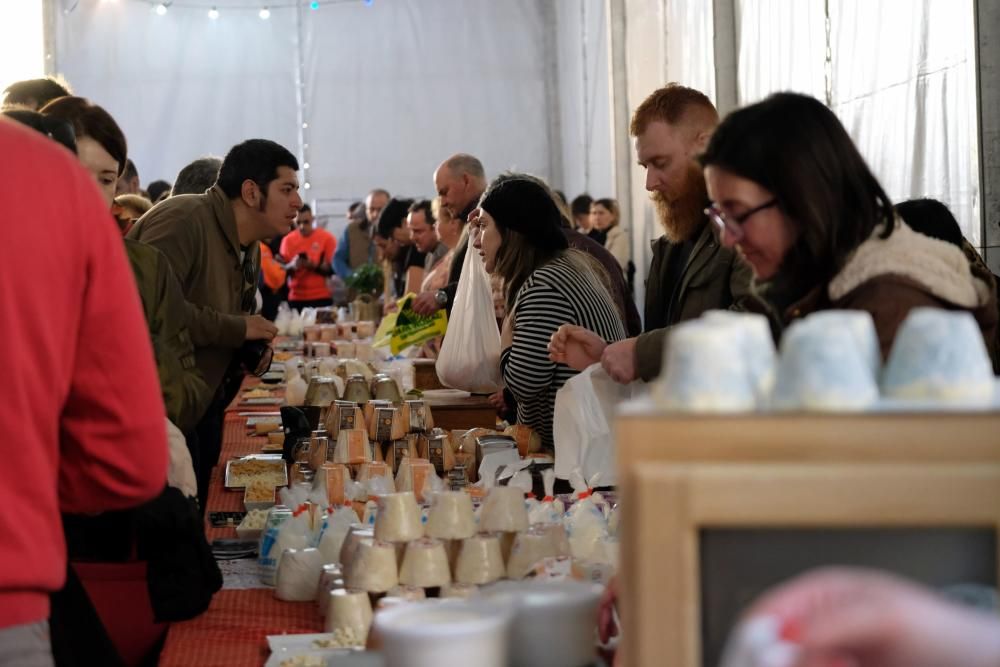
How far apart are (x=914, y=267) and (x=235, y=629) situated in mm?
1312

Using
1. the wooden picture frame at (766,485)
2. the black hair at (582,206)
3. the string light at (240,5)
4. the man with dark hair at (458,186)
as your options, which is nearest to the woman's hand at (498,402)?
the man with dark hair at (458,186)

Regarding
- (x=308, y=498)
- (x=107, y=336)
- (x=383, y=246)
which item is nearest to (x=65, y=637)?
(x=107, y=336)

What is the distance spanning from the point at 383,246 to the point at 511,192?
560 cm

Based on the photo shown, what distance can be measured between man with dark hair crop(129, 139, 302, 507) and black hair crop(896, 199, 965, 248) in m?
1.98

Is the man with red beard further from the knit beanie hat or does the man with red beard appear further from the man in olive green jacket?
the man in olive green jacket

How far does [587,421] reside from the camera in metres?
2.99

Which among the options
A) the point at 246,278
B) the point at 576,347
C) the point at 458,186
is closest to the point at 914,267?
the point at 576,347

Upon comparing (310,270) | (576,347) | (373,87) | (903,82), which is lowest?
(310,270)

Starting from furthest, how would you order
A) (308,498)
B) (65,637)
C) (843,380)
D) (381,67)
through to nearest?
(381,67) < (308,498) < (65,637) < (843,380)

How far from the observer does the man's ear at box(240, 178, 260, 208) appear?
422 cm

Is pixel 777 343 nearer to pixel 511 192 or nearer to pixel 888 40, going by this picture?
pixel 511 192

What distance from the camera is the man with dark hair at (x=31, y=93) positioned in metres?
3.46

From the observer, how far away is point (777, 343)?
7.76ft

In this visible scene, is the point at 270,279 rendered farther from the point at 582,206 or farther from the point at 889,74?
the point at 889,74
